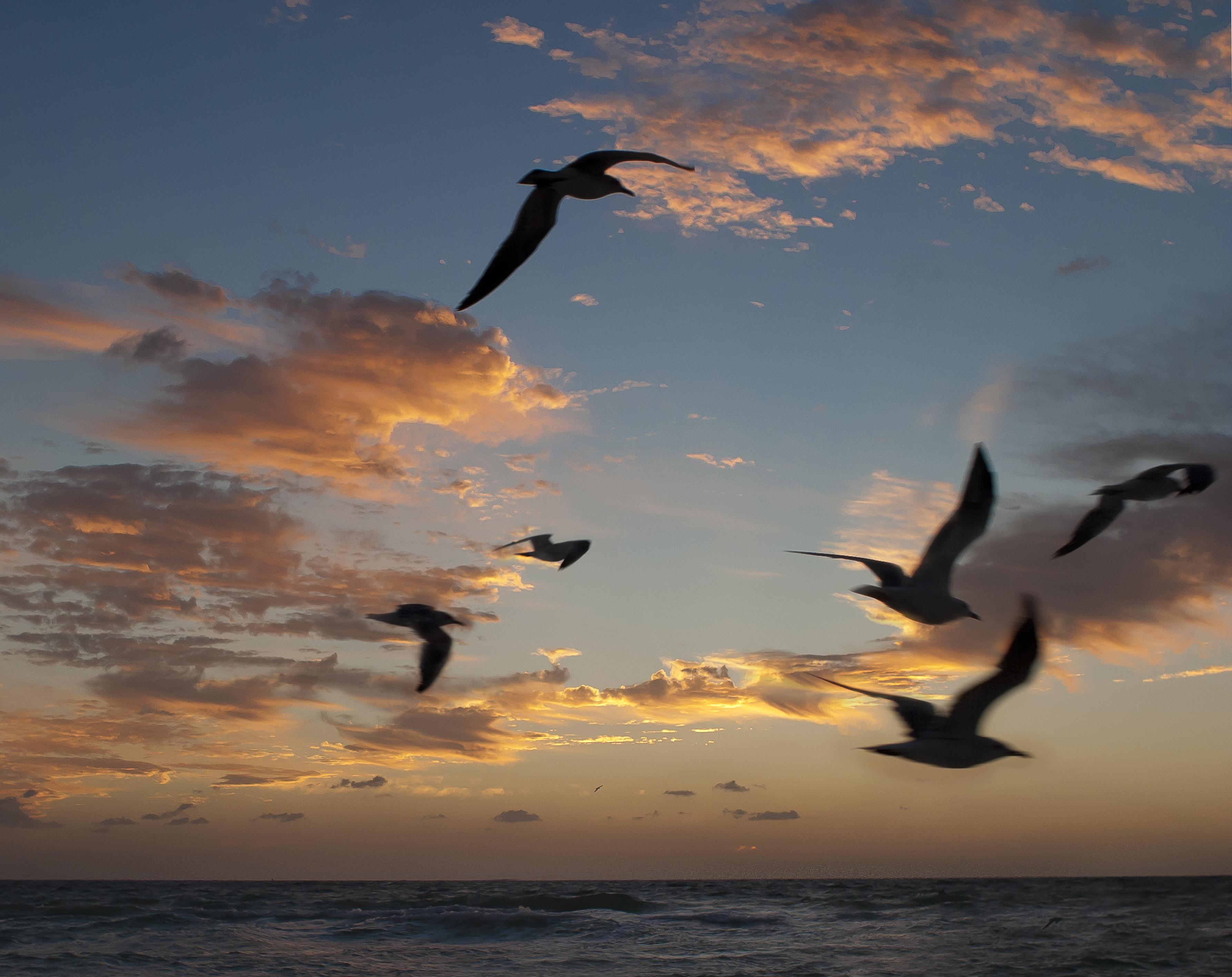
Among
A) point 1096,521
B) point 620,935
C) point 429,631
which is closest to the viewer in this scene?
point 1096,521

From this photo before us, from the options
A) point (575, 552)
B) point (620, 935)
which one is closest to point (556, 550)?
point (575, 552)

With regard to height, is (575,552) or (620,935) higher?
(575,552)

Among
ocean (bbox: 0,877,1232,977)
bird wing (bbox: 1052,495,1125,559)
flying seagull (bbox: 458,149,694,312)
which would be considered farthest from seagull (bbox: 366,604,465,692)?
ocean (bbox: 0,877,1232,977)

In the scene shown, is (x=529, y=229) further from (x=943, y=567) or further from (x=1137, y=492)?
(x=1137, y=492)

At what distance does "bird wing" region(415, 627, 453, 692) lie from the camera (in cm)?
1273

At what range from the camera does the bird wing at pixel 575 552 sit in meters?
13.8

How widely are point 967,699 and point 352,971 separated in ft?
80.1

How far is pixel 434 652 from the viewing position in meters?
13.0

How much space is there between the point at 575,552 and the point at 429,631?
2.42 metres

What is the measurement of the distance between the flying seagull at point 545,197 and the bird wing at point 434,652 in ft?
20.1

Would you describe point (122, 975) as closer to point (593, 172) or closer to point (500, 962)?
point (500, 962)

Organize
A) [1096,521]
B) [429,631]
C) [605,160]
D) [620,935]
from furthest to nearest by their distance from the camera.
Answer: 1. [620,935]
2. [429,631]
3. [1096,521]
4. [605,160]

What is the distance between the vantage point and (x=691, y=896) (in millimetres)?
64125

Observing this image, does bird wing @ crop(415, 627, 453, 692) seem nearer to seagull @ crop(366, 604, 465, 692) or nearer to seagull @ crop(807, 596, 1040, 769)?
seagull @ crop(366, 604, 465, 692)
